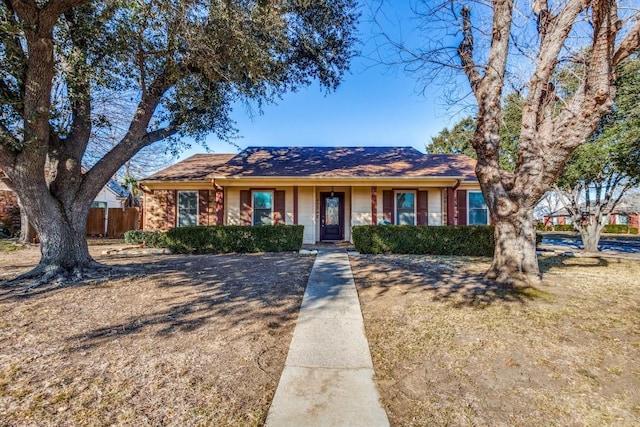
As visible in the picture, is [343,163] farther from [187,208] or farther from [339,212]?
[187,208]

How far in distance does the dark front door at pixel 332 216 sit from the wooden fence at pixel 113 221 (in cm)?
1216

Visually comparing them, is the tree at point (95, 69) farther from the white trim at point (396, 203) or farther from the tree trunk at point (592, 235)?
the tree trunk at point (592, 235)

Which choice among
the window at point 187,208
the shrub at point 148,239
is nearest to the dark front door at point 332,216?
the window at point 187,208

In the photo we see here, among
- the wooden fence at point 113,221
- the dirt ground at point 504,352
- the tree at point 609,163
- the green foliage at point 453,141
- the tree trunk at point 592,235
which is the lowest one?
the dirt ground at point 504,352

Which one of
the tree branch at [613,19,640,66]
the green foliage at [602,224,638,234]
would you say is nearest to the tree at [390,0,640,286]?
the tree branch at [613,19,640,66]

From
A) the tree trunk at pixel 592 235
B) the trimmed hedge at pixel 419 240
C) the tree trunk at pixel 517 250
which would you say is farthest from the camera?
the tree trunk at pixel 592 235

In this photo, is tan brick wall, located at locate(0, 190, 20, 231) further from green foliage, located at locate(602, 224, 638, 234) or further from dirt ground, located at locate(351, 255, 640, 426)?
green foliage, located at locate(602, 224, 638, 234)

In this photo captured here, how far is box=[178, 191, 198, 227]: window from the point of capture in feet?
44.8

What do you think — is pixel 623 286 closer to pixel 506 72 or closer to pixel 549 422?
pixel 506 72

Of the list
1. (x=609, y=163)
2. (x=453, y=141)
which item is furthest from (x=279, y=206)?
(x=453, y=141)

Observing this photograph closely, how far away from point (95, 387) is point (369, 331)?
2735 mm

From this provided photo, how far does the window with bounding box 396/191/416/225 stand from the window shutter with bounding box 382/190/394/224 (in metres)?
0.28

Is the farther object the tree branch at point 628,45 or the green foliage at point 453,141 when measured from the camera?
the green foliage at point 453,141

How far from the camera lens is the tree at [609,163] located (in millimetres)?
10992
